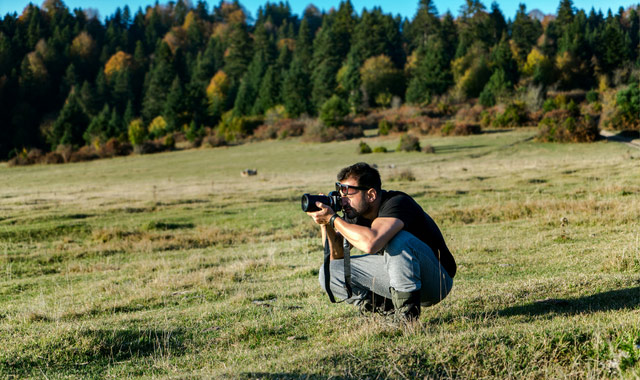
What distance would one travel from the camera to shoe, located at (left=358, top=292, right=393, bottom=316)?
596 cm

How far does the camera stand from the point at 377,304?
6.04 meters

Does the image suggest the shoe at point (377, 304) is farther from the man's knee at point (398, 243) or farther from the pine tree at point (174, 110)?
the pine tree at point (174, 110)

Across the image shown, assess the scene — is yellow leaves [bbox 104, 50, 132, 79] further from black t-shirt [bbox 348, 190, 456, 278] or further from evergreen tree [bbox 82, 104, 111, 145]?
black t-shirt [bbox 348, 190, 456, 278]

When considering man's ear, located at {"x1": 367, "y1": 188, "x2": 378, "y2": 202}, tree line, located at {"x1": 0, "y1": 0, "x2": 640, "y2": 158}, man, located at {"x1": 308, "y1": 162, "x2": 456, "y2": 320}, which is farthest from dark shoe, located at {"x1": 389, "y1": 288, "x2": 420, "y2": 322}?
tree line, located at {"x1": 0, "y1": 0, "x2": 640, "y2": 158}

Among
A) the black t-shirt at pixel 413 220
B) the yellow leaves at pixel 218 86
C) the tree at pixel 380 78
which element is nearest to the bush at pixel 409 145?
the black t-shirt at pixel 413 220

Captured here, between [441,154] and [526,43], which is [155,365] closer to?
[441,154]

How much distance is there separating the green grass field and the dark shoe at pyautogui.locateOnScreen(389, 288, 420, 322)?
0.19 metres

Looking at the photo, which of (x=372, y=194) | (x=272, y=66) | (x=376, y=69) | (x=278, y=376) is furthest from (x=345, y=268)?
(x=272, y=66)

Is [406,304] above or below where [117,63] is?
below

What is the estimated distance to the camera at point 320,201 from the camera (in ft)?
17.6

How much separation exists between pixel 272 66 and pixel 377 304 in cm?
11331

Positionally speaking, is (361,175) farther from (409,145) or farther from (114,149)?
(114,149)

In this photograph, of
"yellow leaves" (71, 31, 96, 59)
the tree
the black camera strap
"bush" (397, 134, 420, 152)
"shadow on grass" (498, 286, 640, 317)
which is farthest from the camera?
"yellow leaves" (71, 31, 96, 59)

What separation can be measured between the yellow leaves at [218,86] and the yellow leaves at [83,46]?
154 ft
